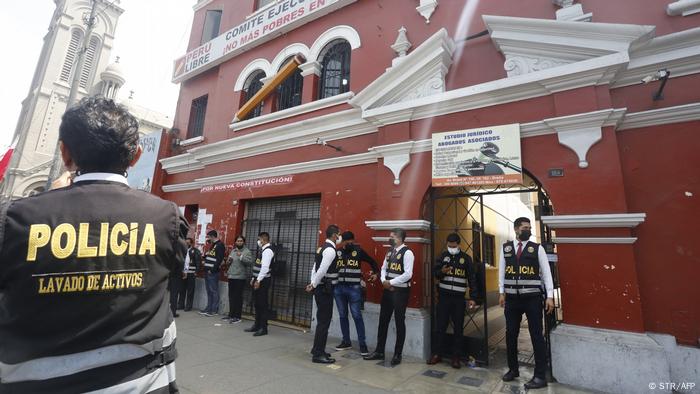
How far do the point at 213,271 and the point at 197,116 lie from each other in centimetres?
623

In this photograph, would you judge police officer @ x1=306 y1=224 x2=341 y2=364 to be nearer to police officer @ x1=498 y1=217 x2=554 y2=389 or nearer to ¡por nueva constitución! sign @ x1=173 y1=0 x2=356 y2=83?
police officer @ x1=498 y1=217 x2=554 y2=389

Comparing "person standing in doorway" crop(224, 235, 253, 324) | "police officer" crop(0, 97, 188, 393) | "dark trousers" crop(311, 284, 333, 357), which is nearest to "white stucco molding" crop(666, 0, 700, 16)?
"dark trousers" crop(311, 284, 333, 357)

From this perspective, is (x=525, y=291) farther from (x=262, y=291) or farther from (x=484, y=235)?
(x=262, y=291)

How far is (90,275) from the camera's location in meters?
1.30

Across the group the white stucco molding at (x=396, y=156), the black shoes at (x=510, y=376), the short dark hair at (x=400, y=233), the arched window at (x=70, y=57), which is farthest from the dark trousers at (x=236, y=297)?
the arched window at (x=70, y=57)

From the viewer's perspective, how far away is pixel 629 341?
4.16 metres

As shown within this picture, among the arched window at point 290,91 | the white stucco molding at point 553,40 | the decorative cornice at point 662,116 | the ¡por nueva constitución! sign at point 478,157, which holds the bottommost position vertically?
the ¡por nueva constitución! sign at point 478,157

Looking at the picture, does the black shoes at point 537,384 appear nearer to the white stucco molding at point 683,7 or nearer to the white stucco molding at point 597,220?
the white stucco molding at point 597,220

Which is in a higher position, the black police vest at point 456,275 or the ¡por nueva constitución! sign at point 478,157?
the ¡por nueva constitución! sign at point 478,157

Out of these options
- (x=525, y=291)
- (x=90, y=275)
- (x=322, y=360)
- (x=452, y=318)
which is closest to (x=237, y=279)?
(x=322, y=360)

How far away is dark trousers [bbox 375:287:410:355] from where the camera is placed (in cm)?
532

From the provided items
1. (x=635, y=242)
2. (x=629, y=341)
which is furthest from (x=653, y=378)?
(x=635, y=242)

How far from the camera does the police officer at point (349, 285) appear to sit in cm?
587

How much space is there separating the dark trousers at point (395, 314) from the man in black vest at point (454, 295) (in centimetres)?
55
